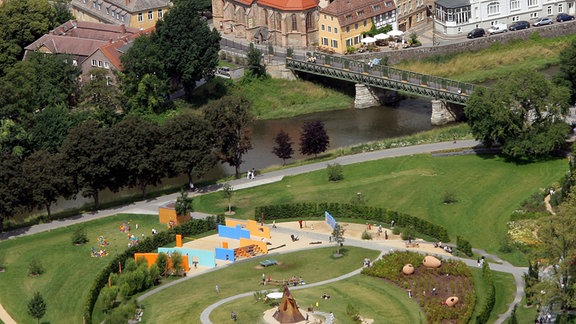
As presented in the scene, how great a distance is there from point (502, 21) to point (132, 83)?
52914mm

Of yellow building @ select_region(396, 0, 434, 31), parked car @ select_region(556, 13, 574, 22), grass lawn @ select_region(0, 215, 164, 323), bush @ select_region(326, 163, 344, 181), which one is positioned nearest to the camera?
grass lawn @ select_region(0, 215, 164, 323)

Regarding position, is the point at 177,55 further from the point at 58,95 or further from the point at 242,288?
the point at 242,288

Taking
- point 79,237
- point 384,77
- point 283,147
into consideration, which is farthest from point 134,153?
point 384,77

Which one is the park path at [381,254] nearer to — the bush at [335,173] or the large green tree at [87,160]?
the bush at [335,173]

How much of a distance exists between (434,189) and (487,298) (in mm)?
28194

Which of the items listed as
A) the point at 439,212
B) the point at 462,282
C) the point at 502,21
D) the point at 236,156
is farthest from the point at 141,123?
the point at 502,21

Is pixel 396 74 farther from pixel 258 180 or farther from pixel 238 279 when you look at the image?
pixel 238 279

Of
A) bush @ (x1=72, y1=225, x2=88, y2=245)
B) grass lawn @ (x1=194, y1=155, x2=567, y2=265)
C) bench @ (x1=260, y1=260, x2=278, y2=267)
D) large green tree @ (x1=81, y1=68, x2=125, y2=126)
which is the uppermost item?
large green tree @ (x1=81, y1=68, x2=125, y2=126)

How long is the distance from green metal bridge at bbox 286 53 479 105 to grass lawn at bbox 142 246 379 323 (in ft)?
141

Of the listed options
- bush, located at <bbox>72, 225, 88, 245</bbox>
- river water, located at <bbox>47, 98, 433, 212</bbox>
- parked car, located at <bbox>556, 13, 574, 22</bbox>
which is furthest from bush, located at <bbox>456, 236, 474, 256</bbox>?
parked car, located at <bbox>556, 13, 574, 22</bbox>

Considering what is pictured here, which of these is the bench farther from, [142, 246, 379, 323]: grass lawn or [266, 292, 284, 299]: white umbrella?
[266, 292, 284, 299]: white umbrella

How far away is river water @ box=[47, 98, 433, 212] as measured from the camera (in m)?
166

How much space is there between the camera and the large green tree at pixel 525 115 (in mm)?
149750

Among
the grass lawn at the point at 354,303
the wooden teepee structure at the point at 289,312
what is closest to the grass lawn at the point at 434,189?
the grass lawn at the point at 354,303
